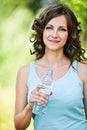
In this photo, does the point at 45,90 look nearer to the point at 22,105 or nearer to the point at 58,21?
the point at 22,105

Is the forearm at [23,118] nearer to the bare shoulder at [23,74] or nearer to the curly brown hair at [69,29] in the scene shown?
the bare shoulder at [23,74]

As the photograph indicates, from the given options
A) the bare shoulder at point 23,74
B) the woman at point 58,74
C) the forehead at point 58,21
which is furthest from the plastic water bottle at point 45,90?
the forehead at point 58,21

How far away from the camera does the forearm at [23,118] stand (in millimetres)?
2718

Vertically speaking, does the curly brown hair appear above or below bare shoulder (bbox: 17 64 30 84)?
above

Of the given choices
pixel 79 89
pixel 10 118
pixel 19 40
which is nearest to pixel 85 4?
pixel 19 40

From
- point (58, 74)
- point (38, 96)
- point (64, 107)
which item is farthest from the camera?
point (58, 74)

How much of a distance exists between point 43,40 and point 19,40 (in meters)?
1.33

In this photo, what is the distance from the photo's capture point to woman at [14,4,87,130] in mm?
2752

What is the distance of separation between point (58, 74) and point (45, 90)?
10.5 inches

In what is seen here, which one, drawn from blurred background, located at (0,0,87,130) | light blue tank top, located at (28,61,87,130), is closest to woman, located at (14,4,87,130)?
light blue tank top, located at (28,61,87,130)

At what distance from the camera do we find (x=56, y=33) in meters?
2.78

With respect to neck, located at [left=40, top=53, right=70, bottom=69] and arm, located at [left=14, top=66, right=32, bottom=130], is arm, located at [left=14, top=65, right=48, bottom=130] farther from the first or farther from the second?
neck, located at [left=40, top=53, right=70, bottom=69]

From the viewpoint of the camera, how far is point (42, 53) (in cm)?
295

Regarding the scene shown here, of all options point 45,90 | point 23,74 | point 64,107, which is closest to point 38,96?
point 45,90
